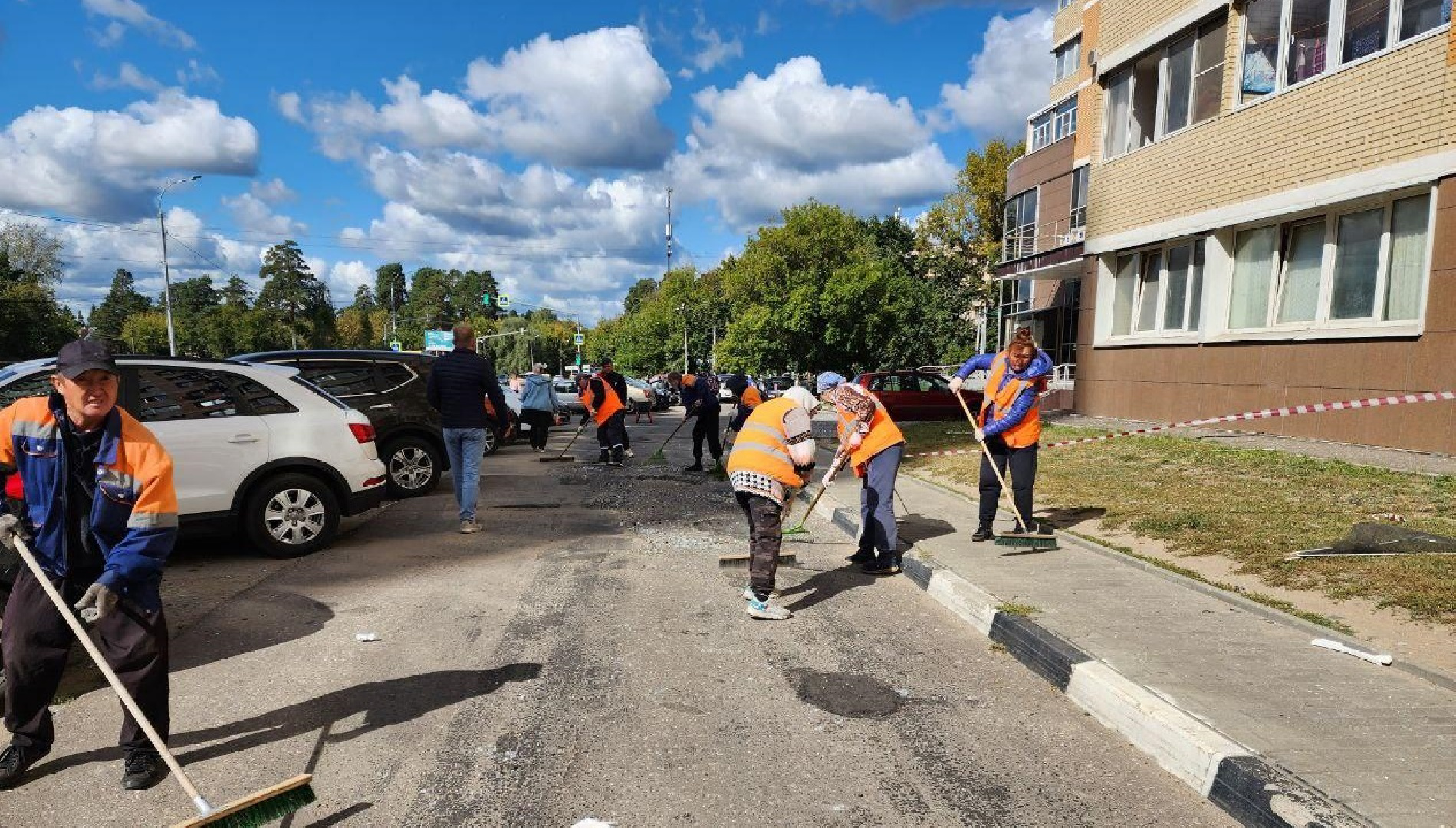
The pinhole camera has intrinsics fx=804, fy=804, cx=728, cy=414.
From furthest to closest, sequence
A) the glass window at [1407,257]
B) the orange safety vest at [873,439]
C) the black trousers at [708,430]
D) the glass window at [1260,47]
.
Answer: the black trousers at [708,430], the glass window at [1260,47], the glass window at [1407,257], the orange safety vest at [873,439]

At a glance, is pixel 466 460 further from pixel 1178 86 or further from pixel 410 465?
pixel 1178 86

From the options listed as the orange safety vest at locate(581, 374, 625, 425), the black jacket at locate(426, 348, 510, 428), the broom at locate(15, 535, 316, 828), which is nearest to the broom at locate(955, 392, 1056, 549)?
the black jacket at locate(426, 348, 510, 428)

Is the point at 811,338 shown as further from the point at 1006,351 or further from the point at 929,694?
the point at 929,694

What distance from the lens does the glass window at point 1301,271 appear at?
11555 millimetres

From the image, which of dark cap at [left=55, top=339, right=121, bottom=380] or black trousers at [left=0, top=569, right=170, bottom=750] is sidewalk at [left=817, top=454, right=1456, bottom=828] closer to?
black trousers at [left=0, top=569, right=170, bottom=750]

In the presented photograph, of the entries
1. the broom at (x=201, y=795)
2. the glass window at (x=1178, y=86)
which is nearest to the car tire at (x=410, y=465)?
the broom at (x=201, y=795)

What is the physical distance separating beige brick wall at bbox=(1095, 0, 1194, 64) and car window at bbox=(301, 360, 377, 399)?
14.8 meters

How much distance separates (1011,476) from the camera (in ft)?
23.0

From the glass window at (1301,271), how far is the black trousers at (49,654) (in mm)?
13710

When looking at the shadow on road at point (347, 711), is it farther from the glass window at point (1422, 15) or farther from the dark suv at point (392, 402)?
the glass window at point (1422, 15)

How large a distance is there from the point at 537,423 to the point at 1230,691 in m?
13.6

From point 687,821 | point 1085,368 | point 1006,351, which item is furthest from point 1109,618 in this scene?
point 1085,368

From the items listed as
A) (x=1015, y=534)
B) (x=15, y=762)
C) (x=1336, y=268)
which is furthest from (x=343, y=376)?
(x=1336, y=268)

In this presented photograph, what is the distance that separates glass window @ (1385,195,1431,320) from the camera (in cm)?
992
